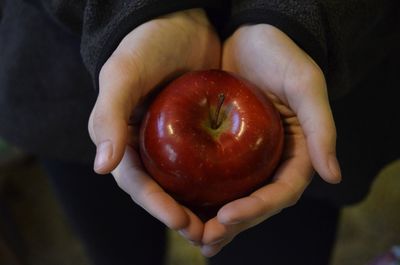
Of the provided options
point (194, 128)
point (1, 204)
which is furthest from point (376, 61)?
point (1, 204)

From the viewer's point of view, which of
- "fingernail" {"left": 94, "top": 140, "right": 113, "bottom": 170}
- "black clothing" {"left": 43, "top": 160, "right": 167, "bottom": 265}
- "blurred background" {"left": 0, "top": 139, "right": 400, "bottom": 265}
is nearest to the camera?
"fingernail" {"left": 94, "top": 140, "right": 113, "bottom": 170}

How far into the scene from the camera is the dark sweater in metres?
0.52

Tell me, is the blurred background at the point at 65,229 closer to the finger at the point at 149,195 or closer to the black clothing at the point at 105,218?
the black clothing at the point at 105,218

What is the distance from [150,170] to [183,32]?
0.17m

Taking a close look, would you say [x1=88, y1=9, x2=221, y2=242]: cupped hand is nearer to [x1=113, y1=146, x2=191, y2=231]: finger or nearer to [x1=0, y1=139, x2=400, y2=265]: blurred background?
[x1=113, y1=146, x2=191, y2=231]: finger

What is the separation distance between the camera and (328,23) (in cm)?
52

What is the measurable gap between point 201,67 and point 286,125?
0.13 meters

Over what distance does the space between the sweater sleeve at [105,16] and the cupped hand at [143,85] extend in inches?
0.5

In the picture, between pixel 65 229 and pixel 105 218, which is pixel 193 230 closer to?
pixel 105 218

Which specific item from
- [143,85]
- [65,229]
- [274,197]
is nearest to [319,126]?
[274,197]

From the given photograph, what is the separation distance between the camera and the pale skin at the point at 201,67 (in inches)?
17.8

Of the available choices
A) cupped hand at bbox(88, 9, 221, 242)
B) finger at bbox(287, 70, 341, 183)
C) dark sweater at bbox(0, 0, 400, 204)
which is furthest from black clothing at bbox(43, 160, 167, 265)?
finger at bbox(287, 70, 341, 183)

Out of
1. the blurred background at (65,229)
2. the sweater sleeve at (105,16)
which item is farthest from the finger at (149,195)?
the blurred background at (65,229)

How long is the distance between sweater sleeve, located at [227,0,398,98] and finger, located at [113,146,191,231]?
206 mm
